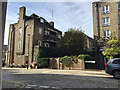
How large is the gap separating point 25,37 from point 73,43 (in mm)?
13481

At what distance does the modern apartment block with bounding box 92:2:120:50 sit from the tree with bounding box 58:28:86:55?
11.1ft

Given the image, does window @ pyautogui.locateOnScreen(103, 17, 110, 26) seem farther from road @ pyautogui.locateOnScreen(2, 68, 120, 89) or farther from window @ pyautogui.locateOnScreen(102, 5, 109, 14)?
road @ pyautogui.locateOnScreen(2, 68, 120, 89)

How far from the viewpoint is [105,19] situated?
25281 mm

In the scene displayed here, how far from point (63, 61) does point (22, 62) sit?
12.7 meters

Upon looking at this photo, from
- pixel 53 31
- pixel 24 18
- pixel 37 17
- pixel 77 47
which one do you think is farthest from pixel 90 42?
pixel 24 18

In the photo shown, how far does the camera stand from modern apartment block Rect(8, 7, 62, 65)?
29.2 metres

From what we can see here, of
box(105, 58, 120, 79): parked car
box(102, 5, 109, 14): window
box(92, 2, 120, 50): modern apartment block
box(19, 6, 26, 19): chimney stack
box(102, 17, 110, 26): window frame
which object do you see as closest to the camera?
box(105, 58, 120, 79): parked car

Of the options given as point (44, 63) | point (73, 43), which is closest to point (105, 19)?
point (73, 43)

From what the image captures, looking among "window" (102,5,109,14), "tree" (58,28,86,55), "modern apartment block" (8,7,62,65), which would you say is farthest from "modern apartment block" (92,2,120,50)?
"modern apartment block" (8,7,62,65)

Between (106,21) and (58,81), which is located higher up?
(106,21)

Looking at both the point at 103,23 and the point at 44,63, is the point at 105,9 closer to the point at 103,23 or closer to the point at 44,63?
the point at 103,23

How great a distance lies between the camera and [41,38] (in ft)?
102

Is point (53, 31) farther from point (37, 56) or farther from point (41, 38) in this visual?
point (37, 56)

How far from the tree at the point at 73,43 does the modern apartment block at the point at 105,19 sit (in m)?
3.40
